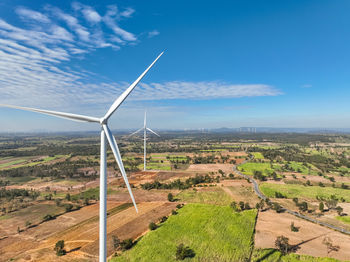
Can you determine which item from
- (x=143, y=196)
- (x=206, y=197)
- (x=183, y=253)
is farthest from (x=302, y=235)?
(x=143, y=196)

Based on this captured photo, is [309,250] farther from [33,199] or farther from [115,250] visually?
[33,199]

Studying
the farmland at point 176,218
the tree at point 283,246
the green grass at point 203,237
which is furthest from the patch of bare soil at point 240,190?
the tree at point 283,246

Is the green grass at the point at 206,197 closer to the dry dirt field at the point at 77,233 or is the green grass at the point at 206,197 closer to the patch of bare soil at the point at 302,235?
the dry dirt field at the point at 77,233

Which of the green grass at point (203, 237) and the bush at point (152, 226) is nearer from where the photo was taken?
the green grass at point (203, 237)

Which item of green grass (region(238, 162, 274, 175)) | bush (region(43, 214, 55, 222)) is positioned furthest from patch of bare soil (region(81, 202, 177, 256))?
green grass (region(238, 162, 274, 175))

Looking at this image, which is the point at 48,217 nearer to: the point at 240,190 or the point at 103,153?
the point at 103,153
